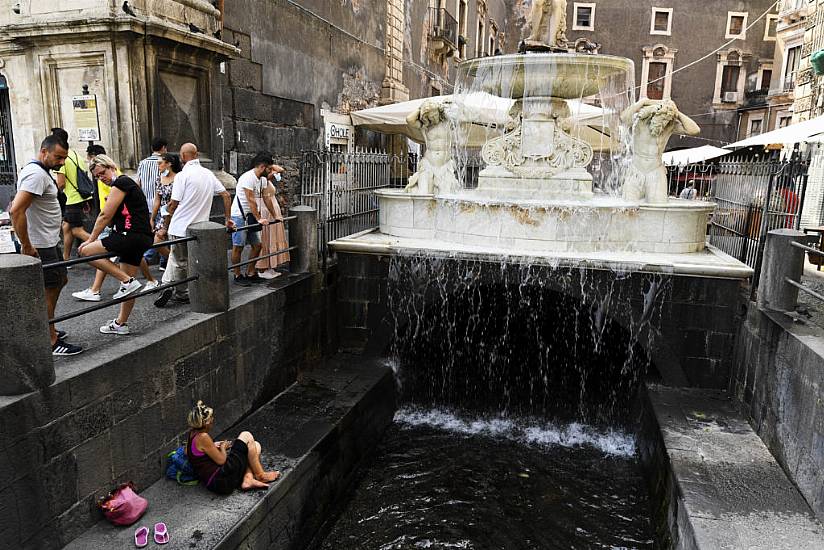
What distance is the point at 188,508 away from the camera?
4.28 meters

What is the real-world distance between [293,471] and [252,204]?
3161 millimetres

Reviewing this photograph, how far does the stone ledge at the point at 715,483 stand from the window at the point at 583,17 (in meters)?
35.8

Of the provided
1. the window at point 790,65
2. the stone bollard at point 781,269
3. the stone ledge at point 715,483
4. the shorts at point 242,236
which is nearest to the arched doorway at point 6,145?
the shorts at point 242,236

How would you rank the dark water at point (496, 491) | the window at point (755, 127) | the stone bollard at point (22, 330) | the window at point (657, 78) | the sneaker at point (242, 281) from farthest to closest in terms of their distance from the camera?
the window at point (657, 78) < the window at point (755, 127) < the sneaker at point (242, 281) < the dark water at point (496, 491) < the stone bollard at point (22, 330)

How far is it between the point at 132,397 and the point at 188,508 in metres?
0.89

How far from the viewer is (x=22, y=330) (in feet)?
11.5

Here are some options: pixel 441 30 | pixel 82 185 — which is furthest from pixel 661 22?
pixel 82 185

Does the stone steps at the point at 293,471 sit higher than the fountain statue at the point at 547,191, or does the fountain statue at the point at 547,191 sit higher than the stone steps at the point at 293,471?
the fountain statue at the point at 547,191

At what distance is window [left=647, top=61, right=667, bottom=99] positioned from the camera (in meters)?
37.0

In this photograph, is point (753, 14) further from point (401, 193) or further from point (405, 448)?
point (405, 448)

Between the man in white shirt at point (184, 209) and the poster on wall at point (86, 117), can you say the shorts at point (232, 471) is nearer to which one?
the man in white shirt at point (184, 209)

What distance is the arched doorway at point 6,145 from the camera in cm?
794

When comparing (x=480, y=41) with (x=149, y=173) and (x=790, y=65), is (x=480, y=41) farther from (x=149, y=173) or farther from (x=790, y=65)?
(x=149, y=173)

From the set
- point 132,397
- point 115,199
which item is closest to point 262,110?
point 115,199
